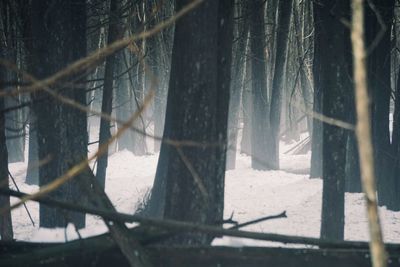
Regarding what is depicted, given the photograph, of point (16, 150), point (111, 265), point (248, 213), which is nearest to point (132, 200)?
point (248, 213)

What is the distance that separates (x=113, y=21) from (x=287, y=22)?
8.23 meters

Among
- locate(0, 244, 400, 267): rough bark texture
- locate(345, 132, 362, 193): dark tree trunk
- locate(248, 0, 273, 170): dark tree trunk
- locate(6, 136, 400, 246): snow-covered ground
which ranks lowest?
locate(0, 244, 400, 267): rough bark texture

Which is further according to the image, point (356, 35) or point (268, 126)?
point (268, 126)

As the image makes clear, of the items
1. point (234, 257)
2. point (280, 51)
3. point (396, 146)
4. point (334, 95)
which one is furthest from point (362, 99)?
point (280, 51)

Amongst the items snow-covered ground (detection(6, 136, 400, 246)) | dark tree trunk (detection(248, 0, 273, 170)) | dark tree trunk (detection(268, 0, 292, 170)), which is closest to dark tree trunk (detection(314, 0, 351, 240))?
snow-covered ground (detection(6, 136, 400, 246))

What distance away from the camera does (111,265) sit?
328 centimetres

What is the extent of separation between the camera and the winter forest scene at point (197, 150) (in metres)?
2.29

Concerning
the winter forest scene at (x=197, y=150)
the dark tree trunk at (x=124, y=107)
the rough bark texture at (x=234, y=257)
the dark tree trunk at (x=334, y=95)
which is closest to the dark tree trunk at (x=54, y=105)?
the winter forest scene at (x=197, y=150)

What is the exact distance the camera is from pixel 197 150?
16.0ft

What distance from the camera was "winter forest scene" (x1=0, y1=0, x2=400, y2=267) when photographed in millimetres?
2287

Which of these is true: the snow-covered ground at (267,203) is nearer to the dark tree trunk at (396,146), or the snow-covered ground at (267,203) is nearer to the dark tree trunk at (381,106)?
the dark tree trunk at (396,146)

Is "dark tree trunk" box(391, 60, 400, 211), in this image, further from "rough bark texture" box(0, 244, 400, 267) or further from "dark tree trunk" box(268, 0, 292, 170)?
"rough bark texture" box(0, 244, 400, 267)

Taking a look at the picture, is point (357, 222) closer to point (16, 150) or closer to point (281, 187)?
point (281, 187)

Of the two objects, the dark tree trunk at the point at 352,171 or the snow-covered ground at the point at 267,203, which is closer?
the snow-covered ground at the point at 267,203
